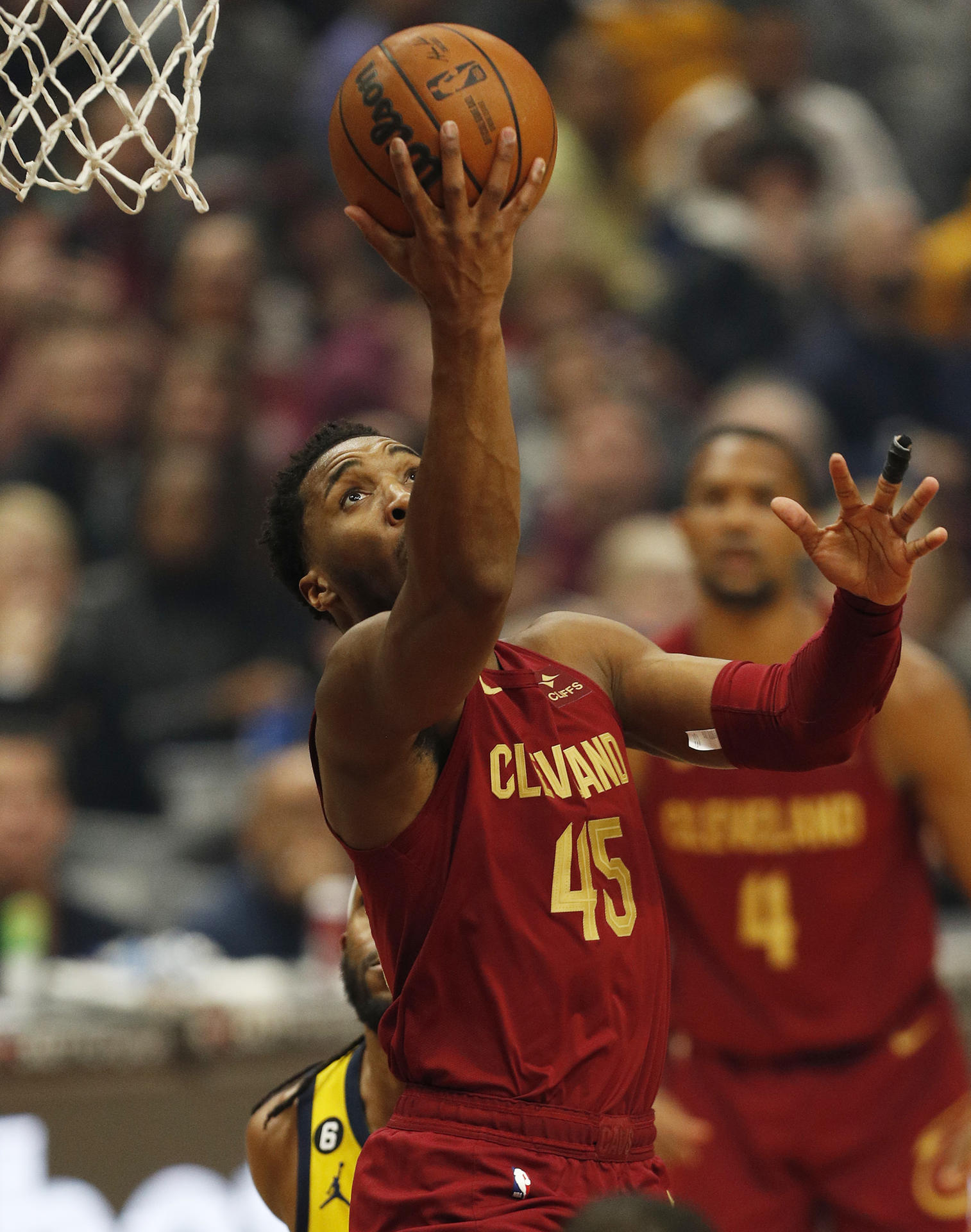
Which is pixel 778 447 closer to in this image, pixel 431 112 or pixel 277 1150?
pixel 277 1150

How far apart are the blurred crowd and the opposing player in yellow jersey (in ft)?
7.73

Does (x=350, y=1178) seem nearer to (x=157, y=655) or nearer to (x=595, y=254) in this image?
(x=157, y=655)

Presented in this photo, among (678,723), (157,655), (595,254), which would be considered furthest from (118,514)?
(678,723)

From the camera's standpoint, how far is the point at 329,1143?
326cm

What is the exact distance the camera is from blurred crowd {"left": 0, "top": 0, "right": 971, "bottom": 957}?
6.57 meters

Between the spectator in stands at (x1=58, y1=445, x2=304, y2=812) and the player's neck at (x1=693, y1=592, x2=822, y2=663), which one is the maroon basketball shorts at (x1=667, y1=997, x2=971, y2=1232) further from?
the spectator in stands at (x1=58, y1=445, x2=304, y2=812)

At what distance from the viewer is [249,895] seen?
580 centimetres

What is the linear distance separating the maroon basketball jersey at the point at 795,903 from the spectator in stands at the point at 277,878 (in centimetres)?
164

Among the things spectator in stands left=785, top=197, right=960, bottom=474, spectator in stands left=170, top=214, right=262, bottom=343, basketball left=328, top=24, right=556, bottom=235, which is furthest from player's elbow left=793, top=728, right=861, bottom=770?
spectator in stands left=170, top=214, right=262, bottom=343

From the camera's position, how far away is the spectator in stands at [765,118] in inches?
343

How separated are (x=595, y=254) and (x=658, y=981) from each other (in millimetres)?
6571

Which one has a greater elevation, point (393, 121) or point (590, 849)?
point (393, 121)

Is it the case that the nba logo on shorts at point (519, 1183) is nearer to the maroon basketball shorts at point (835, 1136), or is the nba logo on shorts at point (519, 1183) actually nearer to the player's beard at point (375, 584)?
the player's beard at point (375, 584)

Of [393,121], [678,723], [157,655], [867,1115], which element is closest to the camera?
[393,121]
